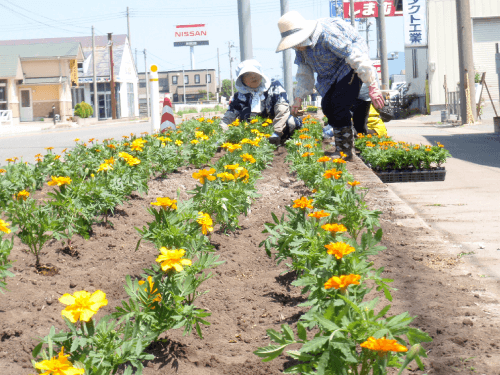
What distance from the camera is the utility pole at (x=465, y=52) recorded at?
16.3 m

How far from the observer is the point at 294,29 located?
19.7 feet

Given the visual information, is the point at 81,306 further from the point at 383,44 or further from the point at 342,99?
the point at 383,44

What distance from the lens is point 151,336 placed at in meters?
1.83

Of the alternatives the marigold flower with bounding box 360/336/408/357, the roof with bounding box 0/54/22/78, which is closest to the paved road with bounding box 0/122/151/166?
the marigold flower with bounding box 360/336/408/357

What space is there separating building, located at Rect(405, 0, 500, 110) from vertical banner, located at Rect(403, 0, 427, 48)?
36 cm

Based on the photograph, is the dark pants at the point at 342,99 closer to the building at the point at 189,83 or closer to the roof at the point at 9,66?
the roof at the point at 9,66

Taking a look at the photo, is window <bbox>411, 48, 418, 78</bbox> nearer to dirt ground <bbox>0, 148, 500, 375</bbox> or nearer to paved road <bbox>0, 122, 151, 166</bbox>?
paved road <bbox>0, 122, 151, 166</bbox>

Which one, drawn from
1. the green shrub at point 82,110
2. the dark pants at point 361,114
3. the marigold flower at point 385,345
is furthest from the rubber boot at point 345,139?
the green shrub at point 82,110

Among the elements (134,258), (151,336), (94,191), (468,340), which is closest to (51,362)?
(151,336)

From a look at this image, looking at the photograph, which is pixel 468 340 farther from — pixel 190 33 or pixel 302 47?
pixel 190 33

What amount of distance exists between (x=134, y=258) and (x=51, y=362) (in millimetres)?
2063

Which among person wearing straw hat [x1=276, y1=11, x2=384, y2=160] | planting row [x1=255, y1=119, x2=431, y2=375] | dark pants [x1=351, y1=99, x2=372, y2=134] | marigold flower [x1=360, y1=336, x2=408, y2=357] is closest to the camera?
marigold flower [x1=360, y1=336, x2=408, y2=357]

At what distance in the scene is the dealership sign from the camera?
112 m

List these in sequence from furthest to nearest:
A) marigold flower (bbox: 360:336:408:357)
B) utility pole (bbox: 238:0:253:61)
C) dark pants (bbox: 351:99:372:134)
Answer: utility pole (bbox: 238:0:253:61) → dark pants (bbox: 351:99:372:134) → marigold flower (bbox: 360:336:408:357)
